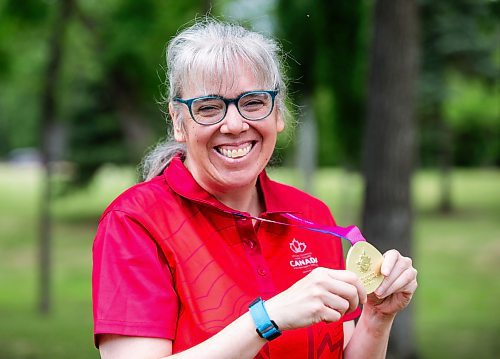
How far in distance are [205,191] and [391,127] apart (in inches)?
219

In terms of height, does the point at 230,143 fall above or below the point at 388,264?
above

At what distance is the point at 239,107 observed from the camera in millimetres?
2123

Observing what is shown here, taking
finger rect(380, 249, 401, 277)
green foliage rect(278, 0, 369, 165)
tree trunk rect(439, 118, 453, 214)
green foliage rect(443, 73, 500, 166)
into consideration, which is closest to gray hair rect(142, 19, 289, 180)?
finger rect(380, 249, 401, 277)

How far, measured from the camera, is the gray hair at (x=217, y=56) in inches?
83.1

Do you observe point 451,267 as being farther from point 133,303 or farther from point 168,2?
point 133,303

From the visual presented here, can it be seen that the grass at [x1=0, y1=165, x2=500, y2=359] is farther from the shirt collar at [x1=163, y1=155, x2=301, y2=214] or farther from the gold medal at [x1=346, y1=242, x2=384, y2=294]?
the gold medal at [x1=346, y1=242, x2=384, y2=294]

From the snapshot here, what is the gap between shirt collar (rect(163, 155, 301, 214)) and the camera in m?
2.18

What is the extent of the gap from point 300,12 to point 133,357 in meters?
8.03

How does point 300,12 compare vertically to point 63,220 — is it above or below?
above

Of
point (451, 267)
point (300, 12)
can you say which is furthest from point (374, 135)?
point (451, 267)

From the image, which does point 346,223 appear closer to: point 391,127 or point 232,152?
point 391,127

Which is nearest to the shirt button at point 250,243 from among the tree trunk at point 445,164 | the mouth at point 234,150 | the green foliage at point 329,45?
the mouth at point 234,150

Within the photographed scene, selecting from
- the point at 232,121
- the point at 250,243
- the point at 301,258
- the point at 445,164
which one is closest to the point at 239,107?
the point at 232,121

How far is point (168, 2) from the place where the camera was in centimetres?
1183
